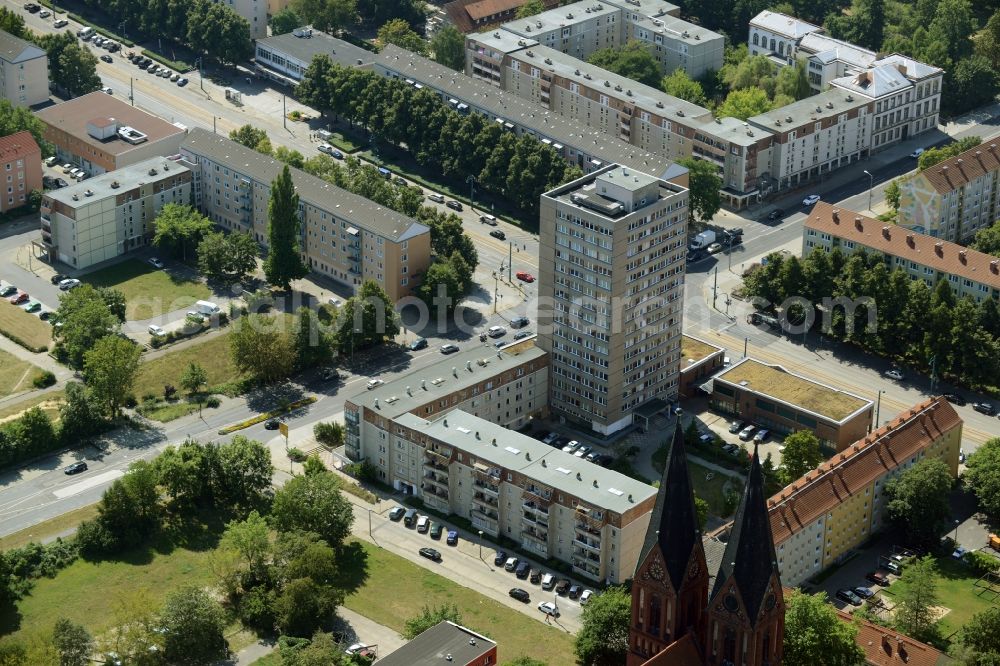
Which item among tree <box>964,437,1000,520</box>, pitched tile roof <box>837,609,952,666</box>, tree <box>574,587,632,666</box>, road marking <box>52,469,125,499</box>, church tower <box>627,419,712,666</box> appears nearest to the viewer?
church tower <box>627,419,712,666</box>

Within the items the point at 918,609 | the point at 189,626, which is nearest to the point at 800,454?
the point at 918,609

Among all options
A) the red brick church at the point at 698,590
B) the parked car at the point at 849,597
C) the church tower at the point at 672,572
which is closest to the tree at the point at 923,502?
the parked car at the point at 849,597

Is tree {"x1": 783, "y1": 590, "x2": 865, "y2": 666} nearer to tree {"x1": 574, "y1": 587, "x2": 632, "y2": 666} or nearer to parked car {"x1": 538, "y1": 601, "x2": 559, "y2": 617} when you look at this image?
tree {"x1": 574, "y1": 587, "x2": 632, "y2": 666}

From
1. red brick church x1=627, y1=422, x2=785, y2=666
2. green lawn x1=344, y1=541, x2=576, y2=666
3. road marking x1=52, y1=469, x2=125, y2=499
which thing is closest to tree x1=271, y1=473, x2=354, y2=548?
green lawn x1=344, y1=541, x2=576, y2=666

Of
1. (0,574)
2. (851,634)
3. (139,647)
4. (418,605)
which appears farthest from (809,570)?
(0,574)

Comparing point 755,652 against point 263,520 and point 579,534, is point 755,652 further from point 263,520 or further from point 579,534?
point 263,520

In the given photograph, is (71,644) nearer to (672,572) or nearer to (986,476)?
(672,572)

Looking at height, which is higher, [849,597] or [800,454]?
[800,454]
